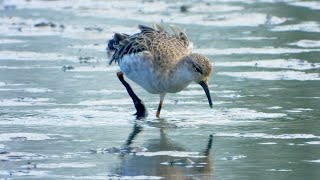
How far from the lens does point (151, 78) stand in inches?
538

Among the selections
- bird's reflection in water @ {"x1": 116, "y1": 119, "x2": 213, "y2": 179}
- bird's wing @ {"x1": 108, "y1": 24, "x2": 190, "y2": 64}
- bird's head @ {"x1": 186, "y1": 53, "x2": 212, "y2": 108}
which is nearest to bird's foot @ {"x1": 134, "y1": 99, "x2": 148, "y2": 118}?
bird's wing @ {"x1": 108, "y1": 24, "x2": 190, "y2": 64}

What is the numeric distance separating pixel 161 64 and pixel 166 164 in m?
3.03

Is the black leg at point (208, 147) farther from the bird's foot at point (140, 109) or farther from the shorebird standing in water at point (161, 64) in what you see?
the bird's foot at point (140, 109)

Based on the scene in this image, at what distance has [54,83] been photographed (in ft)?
51.8

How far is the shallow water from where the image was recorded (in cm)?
1080

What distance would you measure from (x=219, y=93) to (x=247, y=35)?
17.9 feet

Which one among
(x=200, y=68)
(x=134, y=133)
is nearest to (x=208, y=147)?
(x=134, y=133)

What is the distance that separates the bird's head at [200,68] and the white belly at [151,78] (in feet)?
0.59

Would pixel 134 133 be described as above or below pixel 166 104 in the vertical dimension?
above

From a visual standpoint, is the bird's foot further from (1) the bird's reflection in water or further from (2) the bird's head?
(1) the bird's reflection in water

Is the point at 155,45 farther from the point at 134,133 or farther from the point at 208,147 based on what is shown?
the point at 208,147

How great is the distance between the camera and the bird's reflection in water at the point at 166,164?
1032 centimetres

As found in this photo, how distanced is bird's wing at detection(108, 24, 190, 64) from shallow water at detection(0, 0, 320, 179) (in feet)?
2.23

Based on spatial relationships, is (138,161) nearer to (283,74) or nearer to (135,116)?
(135,116)
